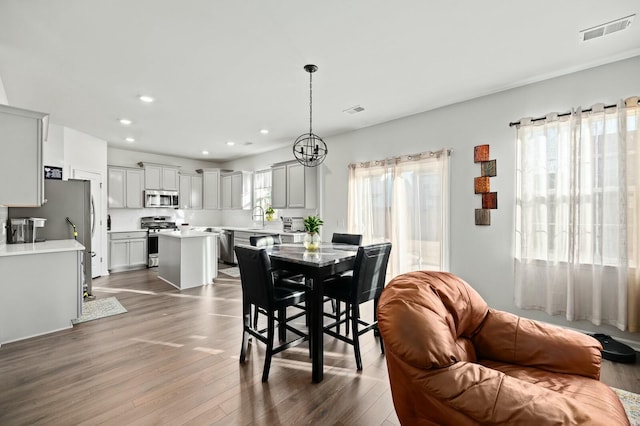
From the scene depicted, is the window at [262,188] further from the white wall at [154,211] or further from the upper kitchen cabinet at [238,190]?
the white wall at [154,211]

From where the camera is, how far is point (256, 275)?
7.93 feet

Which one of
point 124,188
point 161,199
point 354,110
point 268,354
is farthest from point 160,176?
point 268,354

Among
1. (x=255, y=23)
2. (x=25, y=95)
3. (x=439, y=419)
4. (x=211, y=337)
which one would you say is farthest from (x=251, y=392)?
(x=25, y=95)

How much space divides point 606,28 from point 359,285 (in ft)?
9.78

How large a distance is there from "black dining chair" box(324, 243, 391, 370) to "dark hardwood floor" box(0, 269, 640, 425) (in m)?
0.27

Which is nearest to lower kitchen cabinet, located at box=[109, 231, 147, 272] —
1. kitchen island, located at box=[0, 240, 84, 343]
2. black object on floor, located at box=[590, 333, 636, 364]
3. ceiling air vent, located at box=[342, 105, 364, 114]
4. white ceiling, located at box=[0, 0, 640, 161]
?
white ceiling, located at box=[0, 0, 640, 161]

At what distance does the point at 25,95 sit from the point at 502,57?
561 cm

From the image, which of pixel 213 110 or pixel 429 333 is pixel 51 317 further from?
pixel 429 333

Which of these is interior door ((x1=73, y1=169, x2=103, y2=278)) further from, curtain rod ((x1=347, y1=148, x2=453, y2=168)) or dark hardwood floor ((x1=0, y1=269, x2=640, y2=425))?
curtain rod ((x1=347, y1=148, x2=453, y2=168))

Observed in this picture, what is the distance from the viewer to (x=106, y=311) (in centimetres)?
383

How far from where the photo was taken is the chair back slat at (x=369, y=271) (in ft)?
8.34

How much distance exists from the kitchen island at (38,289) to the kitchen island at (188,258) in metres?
1.61

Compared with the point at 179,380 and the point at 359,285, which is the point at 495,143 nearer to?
the point at 359,285

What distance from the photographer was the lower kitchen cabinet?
6211 millimetres
